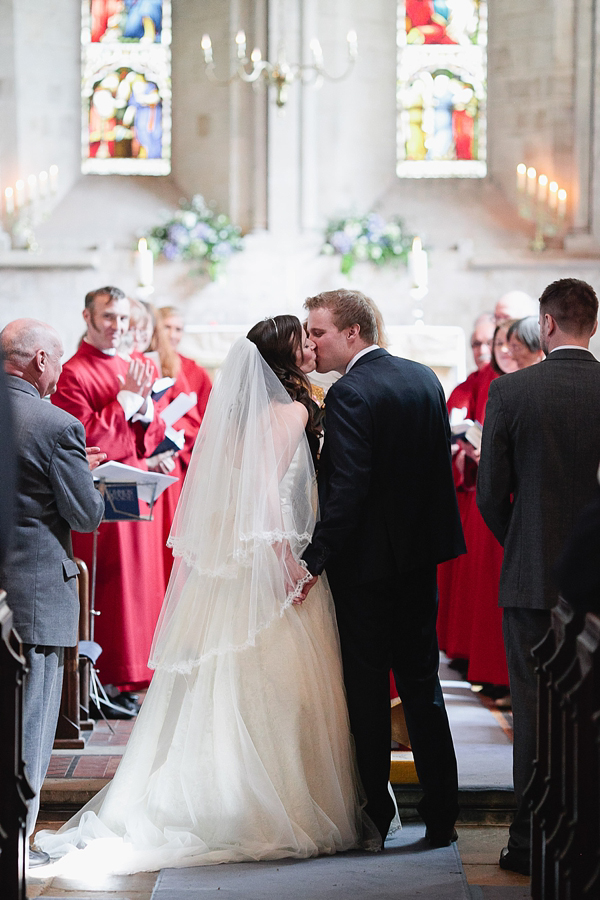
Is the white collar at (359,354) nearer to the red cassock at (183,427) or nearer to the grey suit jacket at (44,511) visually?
the grey suit jacket at (44,511)

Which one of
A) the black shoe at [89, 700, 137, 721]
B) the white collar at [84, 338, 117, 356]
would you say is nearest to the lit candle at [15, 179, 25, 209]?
the white collar at [84, 338, 117, 356]

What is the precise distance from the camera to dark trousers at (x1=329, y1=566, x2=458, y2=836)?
3699 mm

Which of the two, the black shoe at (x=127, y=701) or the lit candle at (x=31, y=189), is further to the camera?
the lit candle at (x=31, y=189)

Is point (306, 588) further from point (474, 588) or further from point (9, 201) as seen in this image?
point (9, 201)

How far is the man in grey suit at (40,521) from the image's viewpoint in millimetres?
3545

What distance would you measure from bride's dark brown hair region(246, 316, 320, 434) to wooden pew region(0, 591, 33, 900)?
5.32ft

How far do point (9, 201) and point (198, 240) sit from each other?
1.96m

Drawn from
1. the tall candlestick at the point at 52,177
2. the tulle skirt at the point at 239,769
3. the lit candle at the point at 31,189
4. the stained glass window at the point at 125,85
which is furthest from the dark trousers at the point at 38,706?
the stained glass window at the point at 125,85

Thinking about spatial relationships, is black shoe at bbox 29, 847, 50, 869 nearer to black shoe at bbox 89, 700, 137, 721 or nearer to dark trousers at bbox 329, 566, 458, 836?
dark trousers at bbox 329, 566, 458, 836

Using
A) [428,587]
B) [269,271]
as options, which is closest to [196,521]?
[428,587]

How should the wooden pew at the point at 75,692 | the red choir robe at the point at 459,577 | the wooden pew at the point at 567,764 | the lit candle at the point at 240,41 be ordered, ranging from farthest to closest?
the lit candle at the point at 240,41 → the red choir robe at the point at 459,577 → the wooden pew at the point at 75,692 → the wooden pew at the point at 567,764

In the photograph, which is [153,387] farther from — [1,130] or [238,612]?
[1,130]

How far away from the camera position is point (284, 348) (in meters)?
3.89

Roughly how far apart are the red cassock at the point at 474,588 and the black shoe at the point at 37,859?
2.47 metres
